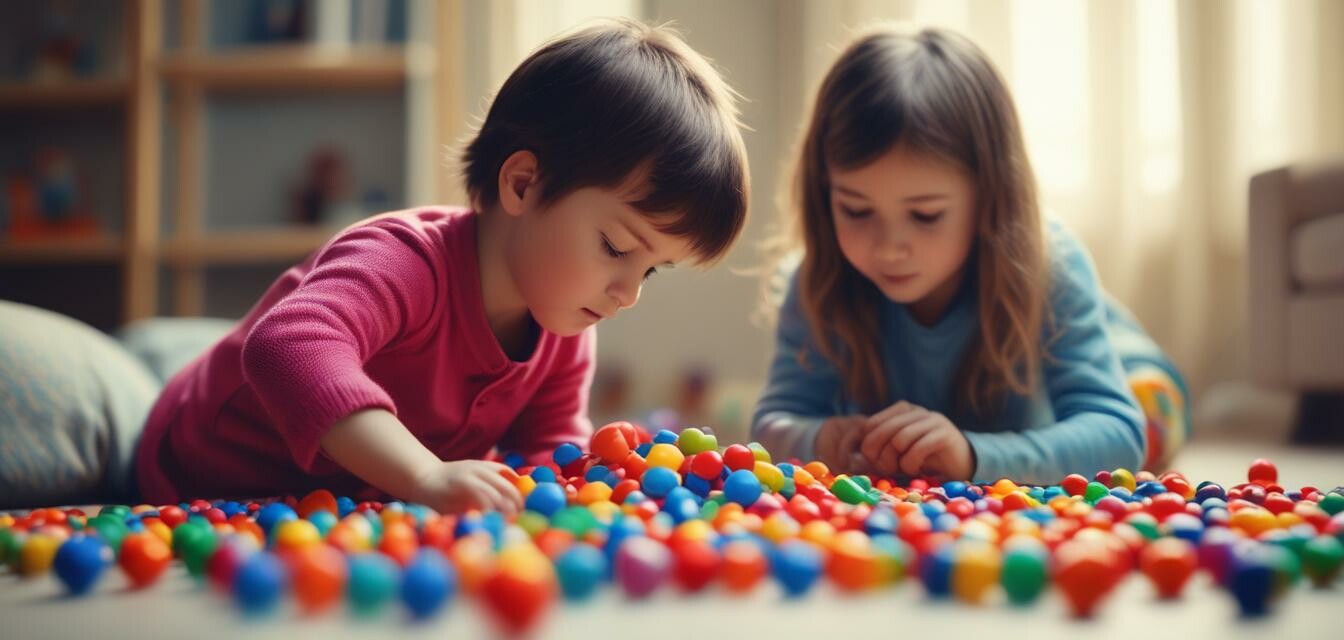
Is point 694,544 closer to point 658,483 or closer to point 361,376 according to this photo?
point 658,483

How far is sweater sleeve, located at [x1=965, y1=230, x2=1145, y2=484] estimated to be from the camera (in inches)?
46.1

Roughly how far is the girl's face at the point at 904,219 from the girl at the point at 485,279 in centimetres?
19

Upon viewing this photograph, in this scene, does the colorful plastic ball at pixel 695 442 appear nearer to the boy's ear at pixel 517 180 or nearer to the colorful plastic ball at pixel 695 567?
the boy's ear at pixel 517 180

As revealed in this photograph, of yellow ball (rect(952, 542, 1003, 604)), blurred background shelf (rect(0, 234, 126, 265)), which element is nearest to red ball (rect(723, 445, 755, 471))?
yellow ball (rect(952, 542, 1003, 604))

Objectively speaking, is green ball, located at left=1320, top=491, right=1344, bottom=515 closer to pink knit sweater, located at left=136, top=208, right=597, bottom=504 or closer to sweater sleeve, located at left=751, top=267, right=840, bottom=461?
sweater sleeve, located at left=751, top=267, right=840, bottom=461

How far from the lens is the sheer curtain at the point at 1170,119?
8.61 feet

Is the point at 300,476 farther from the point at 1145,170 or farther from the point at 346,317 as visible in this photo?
the point at 1145,170

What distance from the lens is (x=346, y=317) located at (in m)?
0.91

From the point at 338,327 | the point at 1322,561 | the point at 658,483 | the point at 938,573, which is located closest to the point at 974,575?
the point at 938,573

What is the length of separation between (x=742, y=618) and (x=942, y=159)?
0.79 metres

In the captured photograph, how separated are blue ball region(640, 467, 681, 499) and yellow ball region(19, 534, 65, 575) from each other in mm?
420

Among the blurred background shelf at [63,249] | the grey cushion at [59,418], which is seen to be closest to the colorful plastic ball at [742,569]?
the grey cushion at [59,418]

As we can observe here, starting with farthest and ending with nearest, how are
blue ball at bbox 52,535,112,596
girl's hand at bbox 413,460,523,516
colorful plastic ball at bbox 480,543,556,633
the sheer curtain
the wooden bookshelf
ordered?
1. the wooden bookshelf
2. the sheer curtain
3. girl's hand at bbox 413,460,523,516
4. blue ball at bbox 52,535,112,596
5. colorful plastic ball at bbox 480,543,556,633

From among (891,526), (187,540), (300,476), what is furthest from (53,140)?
(891,526)
